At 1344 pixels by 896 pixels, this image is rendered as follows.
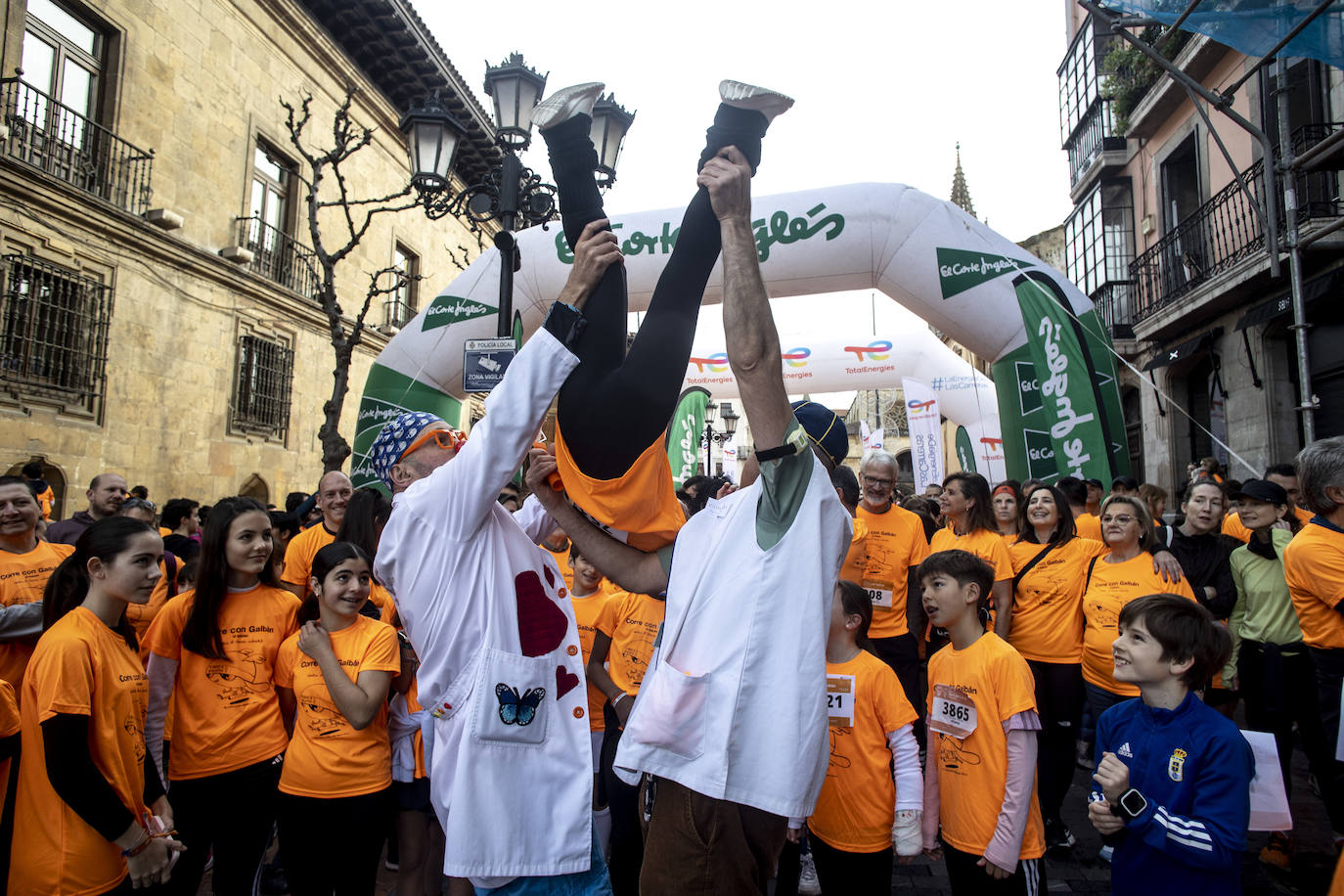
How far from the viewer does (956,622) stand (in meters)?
3.24

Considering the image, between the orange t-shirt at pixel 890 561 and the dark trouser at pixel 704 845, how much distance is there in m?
3.56

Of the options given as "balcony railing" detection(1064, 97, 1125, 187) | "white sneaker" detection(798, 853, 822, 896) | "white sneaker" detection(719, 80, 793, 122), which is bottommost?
"white sneaker" detection(798, 853, 822, 896)

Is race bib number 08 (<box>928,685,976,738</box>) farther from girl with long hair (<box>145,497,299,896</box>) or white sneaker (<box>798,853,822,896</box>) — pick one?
girl with long hair (<box>145,497,299,896</box>)

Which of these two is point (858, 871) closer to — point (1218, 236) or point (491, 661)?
point (491, 661)

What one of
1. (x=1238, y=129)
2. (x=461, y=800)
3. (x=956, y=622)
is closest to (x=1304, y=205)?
(x=1238, y=129)

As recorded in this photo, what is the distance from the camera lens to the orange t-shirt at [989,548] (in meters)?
4.77

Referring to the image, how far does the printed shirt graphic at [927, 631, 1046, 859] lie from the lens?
2871 millimetres

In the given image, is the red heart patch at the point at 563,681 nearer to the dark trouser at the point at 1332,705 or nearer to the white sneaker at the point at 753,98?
the white sneaker at the point at 753,98

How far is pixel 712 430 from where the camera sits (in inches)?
721

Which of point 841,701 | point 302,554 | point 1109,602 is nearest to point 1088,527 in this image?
point 1109,602

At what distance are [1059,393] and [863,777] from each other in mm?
4563

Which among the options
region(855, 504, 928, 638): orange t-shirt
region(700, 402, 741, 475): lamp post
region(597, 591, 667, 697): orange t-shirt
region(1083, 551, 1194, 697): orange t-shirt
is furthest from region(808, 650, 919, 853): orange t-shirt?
region(700, 402, 741, 475): lamp post

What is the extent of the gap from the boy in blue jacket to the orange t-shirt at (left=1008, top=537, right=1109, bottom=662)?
198 centimetres

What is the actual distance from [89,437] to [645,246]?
329 inches
